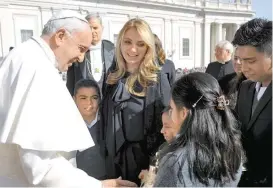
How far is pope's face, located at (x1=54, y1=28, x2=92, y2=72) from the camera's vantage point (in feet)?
5.69

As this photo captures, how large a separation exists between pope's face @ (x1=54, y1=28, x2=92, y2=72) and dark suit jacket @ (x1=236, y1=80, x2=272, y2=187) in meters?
1.11

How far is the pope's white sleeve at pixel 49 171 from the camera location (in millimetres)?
1464

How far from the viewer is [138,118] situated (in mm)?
2344

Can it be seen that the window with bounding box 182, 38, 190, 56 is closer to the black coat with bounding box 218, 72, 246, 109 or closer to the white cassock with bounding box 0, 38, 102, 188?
the black coat with bounding box 218, 72, 246, 109

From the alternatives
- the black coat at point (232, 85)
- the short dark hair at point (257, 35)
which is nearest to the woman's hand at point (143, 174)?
the black coat at point (232, 85)

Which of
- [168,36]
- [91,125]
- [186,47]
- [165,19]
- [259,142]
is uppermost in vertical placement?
[165,19]

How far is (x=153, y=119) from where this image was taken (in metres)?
2.38

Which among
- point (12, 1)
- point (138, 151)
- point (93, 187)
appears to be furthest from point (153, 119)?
point (12, 1)

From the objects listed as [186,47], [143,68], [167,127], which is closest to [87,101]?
[143,68]

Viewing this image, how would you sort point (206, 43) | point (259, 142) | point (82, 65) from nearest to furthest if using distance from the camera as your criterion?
point (259, 142) → point (82, 65) → point (206, 43)

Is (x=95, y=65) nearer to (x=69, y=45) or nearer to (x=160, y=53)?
(x=160, y=53)

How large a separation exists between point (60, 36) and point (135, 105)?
0.87m

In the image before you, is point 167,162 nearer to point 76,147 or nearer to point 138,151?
point 76,147

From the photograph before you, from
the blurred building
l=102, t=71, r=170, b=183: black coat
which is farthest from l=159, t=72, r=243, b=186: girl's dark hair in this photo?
the blurred building
